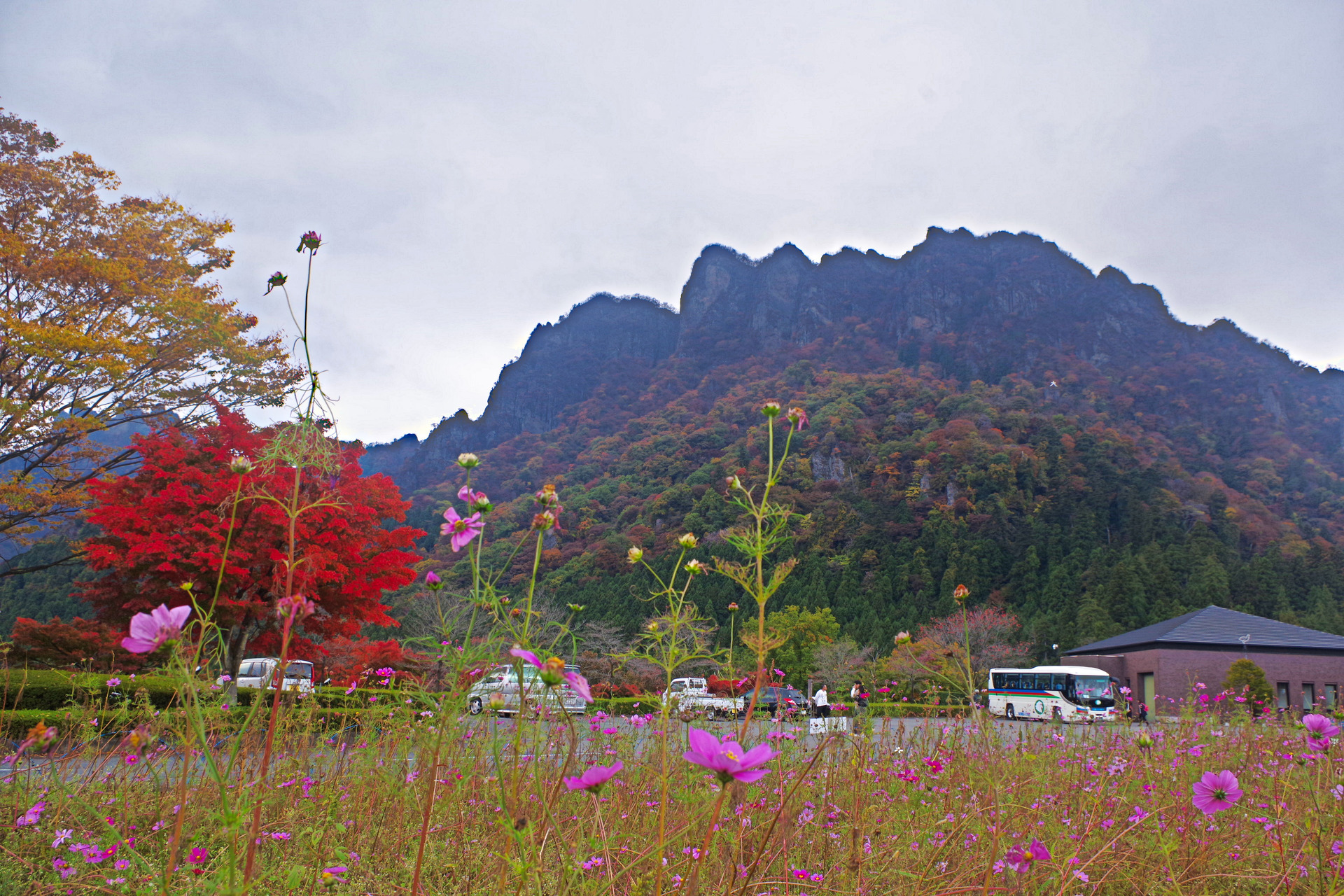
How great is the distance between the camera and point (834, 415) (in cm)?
5309

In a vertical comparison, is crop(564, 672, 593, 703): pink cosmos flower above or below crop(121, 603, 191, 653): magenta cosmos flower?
below

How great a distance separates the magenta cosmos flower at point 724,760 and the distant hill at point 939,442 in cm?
472

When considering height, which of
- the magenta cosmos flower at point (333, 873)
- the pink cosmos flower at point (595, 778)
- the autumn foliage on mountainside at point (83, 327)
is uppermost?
the autumn foliage on mountainside at point (83, 327)

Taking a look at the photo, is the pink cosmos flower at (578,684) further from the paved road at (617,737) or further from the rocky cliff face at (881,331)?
the rocky cliff face at (881,331)

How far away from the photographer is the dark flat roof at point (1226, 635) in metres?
22.0

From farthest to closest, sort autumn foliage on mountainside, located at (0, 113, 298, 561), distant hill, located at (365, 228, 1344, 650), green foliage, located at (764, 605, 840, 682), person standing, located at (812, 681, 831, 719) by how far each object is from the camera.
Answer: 1. distant hill, located at (365, 228, 1344, 650)
2. green foliage, located at (764, 605, 840, 682)
3. autumn foliage on mountainside, located at (0, 113, 298, 561)
4. person standing, located at (812, 681, 831, 719)

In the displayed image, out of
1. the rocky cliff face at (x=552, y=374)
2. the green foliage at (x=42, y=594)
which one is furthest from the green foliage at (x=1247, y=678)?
the rocky cliff face at (x=552, y=374)

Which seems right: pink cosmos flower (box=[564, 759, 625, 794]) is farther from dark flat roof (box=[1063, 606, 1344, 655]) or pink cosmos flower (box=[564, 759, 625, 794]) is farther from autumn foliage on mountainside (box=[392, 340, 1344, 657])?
dark flat roof (box=[1063, 606, 1344, 655])

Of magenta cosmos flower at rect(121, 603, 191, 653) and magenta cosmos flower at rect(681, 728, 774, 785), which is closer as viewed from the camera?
magenta cosmos flower at rect(681, 728, 774, 785)

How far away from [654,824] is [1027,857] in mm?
1489

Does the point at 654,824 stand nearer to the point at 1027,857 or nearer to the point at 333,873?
the point at 333,873

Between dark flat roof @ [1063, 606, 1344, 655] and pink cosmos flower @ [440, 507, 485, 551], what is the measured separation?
26.9 metres

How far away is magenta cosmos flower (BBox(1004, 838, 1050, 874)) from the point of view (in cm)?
103

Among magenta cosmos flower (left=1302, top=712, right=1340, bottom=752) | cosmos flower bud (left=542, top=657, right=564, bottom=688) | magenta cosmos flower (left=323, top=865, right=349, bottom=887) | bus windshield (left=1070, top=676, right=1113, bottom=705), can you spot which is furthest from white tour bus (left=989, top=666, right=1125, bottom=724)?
cosmos flower bud (left=542, top=657, right=564, bottom=688)
